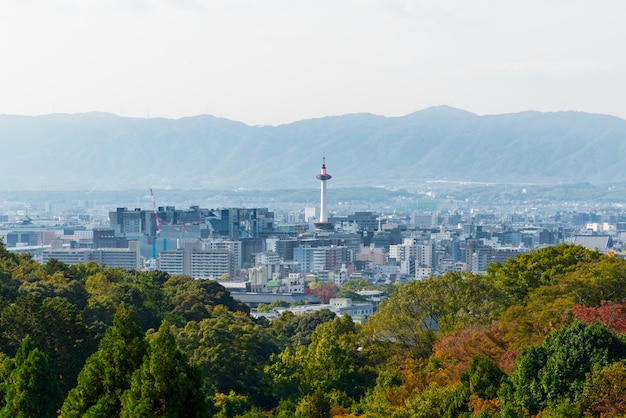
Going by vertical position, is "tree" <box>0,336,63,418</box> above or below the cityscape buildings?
above

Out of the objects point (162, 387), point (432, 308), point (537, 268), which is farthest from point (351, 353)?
point (162, 387)

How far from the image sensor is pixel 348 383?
1004 inches

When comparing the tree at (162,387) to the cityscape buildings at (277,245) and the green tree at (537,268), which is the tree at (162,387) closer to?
the green tree at (537,268)

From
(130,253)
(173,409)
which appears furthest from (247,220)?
(173,409)

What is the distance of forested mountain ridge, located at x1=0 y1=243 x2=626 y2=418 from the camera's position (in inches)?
540

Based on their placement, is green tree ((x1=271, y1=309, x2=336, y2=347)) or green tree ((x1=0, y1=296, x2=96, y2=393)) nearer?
green tree ((x1=0, y1=296, x2=96, y2=393))

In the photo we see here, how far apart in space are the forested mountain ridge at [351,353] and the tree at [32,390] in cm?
2

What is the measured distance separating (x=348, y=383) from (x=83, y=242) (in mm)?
123410

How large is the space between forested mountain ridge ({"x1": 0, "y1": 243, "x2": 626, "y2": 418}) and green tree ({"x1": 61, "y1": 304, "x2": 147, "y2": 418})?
15 mm

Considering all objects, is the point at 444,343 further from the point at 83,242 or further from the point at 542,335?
the point at 83,242

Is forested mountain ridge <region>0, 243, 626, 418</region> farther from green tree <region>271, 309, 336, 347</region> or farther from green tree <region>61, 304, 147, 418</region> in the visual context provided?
green tree <region>271, 309, 336, 347</region>

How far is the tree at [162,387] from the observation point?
12.9 meters

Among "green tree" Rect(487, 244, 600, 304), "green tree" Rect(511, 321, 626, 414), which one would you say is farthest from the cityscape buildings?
"green tree" Rect(511, 321, 626, 414)

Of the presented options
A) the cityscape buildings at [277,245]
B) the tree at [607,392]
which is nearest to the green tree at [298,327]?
the tree at [607,392]
